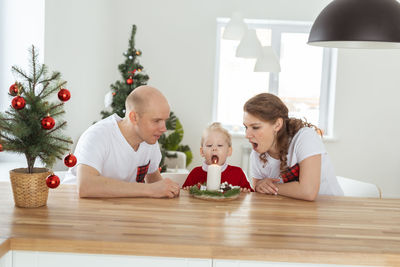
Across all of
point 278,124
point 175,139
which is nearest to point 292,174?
point 278,124

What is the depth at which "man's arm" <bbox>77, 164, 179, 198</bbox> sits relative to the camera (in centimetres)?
197

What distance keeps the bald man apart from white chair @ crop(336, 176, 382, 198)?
1.21 metres

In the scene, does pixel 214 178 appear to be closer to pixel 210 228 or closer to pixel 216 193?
pixel 216 193

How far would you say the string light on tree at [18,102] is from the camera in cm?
167

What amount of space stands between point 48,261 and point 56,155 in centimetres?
49

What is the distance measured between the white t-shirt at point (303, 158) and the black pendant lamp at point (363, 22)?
483 millimetres

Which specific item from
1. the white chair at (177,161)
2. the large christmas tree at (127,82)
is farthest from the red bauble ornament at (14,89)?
the white chair at (177,161)

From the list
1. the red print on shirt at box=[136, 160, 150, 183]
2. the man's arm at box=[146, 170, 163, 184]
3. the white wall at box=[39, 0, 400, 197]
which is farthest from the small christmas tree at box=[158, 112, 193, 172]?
the red print on shirt at box=[136, 160, 150, 183]

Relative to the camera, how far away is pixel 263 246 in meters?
1.40

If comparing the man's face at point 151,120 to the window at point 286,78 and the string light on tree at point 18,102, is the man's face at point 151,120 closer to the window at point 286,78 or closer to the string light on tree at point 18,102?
the string light on tree at point 18,102

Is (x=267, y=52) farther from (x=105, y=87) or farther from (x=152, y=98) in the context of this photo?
(x=152, y=98)

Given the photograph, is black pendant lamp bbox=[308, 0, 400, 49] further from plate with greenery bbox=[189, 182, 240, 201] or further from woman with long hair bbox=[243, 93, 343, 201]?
plate with greenery bbox=[189, 182, 240, 201]

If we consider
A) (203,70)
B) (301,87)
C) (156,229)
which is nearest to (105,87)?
(203,70)

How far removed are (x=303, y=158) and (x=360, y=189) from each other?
0.71 metres
